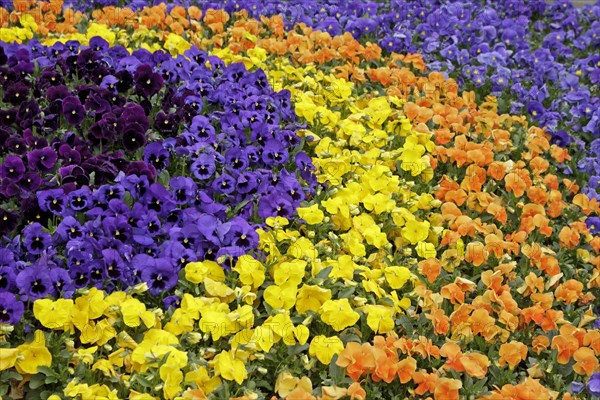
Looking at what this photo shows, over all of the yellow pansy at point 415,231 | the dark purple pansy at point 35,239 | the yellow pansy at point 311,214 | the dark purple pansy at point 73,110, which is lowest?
the yellow pansy at point 415,231

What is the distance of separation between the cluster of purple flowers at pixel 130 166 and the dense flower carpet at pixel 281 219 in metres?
0.01

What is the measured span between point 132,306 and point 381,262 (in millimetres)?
1228

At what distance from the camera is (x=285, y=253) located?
141 inches

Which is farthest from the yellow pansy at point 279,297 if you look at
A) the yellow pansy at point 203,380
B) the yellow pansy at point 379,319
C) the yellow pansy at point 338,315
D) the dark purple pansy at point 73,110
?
the dark purple pansy at point 73,110

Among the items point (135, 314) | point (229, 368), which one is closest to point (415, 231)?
point (229, 368)

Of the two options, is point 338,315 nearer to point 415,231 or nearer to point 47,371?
point 415,231

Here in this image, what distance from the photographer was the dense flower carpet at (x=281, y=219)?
3041 millimetres

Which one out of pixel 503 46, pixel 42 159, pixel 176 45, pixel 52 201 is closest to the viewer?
pixel 52 201

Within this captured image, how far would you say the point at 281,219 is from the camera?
3.59 m

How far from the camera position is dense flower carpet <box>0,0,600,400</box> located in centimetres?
304

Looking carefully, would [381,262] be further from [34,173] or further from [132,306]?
[34,173]

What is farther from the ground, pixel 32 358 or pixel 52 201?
pixel 52 201

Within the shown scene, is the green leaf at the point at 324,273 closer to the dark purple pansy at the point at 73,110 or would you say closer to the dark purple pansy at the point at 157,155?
the dark purple pansy at the point at 157,155

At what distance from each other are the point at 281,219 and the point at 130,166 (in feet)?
2.40
